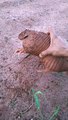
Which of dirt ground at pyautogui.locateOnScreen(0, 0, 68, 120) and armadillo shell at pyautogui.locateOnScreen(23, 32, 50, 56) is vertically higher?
armadillo shell at pyautogui.locateOnScreen(23, 32, 50, 56)

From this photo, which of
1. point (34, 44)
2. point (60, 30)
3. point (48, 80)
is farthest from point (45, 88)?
point (60, 30)

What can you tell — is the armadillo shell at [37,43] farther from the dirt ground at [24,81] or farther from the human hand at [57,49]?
the dirt ground at [24,81]

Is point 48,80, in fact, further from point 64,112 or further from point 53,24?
point 53,24

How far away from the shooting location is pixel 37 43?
55.0 inches

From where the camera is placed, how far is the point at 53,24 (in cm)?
229

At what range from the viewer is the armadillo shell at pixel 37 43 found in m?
1.39

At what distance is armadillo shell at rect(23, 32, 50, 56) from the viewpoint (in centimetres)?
139

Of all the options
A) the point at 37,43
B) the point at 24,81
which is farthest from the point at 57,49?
the point at 24,81

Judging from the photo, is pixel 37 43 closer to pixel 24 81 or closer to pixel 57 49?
pixel 57 49

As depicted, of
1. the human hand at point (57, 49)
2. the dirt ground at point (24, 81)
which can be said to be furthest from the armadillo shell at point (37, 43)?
the dirt ground at point (24, 81)

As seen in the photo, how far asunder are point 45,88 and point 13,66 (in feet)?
1.09

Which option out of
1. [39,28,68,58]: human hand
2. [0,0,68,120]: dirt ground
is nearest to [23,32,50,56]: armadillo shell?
[39,28,68,58]: human hand

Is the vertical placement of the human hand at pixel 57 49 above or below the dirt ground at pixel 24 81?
above

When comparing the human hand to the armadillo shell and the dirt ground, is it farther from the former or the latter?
the dirt ground
